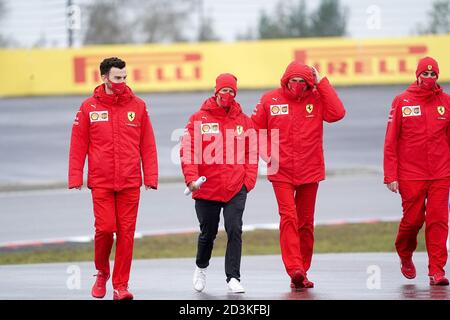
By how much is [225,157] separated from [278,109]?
2.50 ft

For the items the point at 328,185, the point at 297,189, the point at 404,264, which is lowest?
the point at 328,185

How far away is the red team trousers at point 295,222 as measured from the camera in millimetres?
11180

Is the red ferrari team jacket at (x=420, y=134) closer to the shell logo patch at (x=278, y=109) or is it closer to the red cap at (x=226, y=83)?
the shell logo patch at (x=278, y=109)

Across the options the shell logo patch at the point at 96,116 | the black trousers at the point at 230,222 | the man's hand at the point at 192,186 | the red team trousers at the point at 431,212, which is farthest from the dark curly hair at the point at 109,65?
the red team trousers at the point at 431,212

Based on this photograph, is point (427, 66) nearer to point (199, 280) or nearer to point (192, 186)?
point (192, 186)

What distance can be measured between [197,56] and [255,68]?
1.62m

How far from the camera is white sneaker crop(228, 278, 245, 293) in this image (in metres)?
10.9

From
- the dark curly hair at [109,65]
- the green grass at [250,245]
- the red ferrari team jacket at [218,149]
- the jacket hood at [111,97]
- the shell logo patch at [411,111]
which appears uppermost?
the dark curly hair at [109,65]

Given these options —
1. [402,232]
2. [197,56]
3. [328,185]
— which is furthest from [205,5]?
[402,232]

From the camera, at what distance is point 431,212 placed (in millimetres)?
11625

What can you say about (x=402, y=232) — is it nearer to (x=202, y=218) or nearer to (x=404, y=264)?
(x=404, y=264)

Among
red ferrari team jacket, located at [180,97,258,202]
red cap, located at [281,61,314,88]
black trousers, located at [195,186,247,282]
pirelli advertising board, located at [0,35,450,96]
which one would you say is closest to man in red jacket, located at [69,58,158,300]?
red ferrari team jacket, located at [180,97,258,202]

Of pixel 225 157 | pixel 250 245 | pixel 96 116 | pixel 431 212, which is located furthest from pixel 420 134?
pixel 250 245

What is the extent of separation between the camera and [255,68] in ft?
107
